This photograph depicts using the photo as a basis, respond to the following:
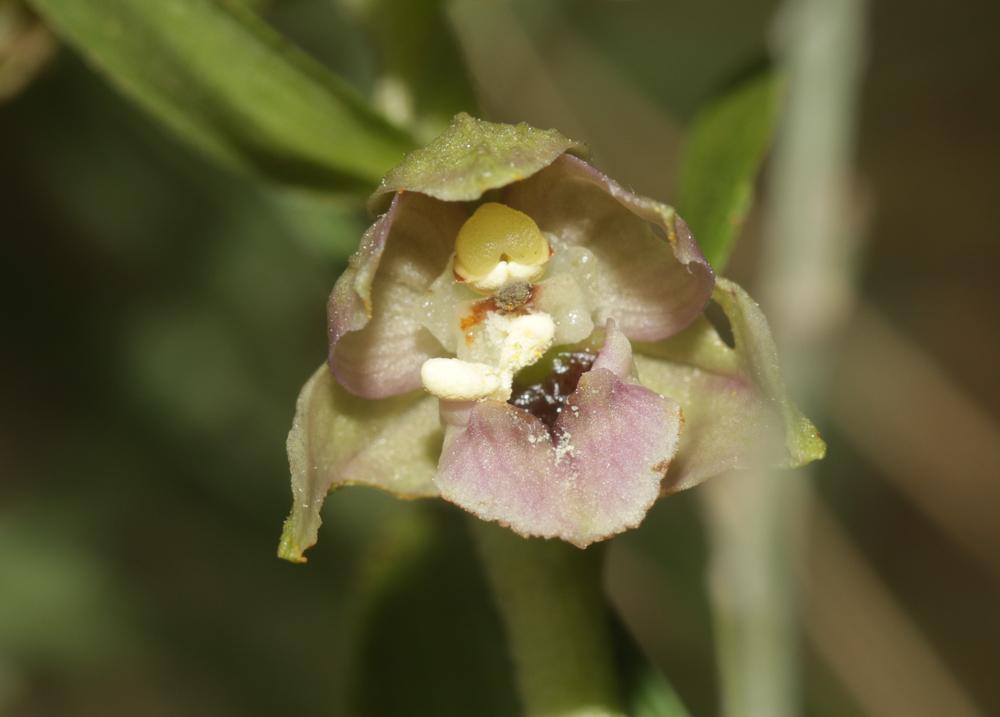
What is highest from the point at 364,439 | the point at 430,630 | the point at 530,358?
the point at 530,358

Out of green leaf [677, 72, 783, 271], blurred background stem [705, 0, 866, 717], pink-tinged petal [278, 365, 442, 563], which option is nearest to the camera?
pink-tinged petal [278, 365, 442, 563]

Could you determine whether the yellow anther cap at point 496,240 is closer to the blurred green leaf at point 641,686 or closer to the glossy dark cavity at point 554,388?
Result: the glossy dark cavity at point 554,388

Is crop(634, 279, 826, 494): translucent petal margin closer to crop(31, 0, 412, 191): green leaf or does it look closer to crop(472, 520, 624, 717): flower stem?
crop(472, 520, 624, 717): flower stem

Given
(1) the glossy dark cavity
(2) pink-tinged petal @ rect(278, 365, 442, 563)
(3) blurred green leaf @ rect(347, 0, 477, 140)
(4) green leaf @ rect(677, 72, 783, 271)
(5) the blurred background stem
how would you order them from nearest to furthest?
1. (2) pink-tinged petal @ rect(278, 365, 442, 563)
2. (1) the glossy dark cavity
3. (4) green leaf @ rect(677, 72, 783, 271)
4. (3) blurred green leaf @ rect(347, 0, 477, 140)
5. (5) the blurred background stem

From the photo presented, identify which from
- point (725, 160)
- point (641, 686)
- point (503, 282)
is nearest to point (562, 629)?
point (641, 686)

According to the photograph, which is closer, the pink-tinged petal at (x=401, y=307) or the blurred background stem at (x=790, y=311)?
the pink-tinged petal at (x=401, y=307)

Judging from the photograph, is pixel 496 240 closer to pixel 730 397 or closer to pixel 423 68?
pixel 730 397

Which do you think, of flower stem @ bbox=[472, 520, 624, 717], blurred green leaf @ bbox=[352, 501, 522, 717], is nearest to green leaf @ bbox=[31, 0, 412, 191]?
flower stem @ bbox=[472, 520, 624, 717]

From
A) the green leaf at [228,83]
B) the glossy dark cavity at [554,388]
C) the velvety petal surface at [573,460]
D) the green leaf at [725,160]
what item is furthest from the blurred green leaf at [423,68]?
the velvety petal surface at [573,460]
